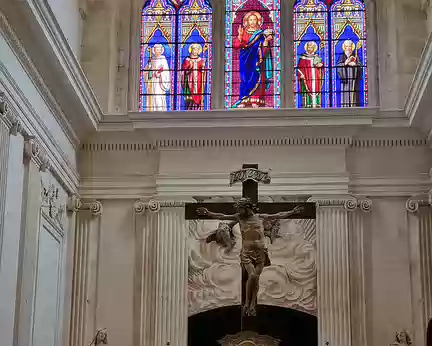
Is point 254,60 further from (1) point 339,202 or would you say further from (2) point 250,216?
(2) point 250,216

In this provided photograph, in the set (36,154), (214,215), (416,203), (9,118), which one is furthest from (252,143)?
(9,118)

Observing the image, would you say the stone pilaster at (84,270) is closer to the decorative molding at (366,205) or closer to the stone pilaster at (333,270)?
the stone pilaster at (333,270)

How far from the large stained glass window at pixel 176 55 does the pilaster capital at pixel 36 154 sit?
3.65 meters

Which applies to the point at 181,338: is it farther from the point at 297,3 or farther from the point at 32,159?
the point at 297,3

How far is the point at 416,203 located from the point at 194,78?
4.53 meters

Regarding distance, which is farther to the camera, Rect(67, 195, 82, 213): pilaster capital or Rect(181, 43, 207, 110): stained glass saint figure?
Rect(181, 43, 207, 110): stained glass saint figure

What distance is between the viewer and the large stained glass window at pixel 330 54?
53.6ft

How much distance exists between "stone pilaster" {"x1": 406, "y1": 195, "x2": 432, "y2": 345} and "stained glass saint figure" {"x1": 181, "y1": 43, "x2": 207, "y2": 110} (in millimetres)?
4158

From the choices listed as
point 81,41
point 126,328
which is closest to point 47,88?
point 81,41

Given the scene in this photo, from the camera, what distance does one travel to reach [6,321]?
11375mm

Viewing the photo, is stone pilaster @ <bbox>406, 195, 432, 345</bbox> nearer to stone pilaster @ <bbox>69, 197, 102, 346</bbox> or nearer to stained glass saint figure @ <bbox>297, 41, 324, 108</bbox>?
stained glass saint figure @ <bbox>297, 41, 324, 108</bbox>

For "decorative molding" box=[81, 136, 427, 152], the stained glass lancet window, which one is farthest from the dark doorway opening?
the stained glass lancet window

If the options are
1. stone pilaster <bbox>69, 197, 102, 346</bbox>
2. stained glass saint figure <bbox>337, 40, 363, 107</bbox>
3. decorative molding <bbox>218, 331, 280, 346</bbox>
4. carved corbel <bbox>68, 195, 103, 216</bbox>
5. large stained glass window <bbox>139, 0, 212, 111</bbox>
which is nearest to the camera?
decorative molding <bbox>218, 331, 280, 346</bbox>

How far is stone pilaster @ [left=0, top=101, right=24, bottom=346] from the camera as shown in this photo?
11.1 metres
